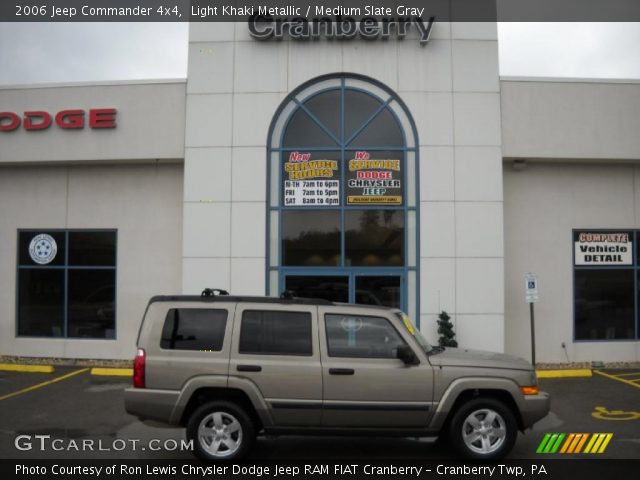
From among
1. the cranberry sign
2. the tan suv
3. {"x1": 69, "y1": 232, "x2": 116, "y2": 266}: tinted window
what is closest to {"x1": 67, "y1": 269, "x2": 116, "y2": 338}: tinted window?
{"x1": 69, "y1": 232, "x2": 116, "y2": 266}: tinted window

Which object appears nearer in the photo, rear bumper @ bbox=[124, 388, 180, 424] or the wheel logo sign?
rear bumper @ bbox=[124, 388, 180, 424]

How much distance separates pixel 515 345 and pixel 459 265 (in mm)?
2622

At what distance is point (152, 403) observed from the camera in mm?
6836

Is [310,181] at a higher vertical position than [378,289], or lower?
higher

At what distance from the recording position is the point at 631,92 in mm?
14242

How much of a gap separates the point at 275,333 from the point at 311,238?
6.77 m

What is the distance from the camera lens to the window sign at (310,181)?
1377cm

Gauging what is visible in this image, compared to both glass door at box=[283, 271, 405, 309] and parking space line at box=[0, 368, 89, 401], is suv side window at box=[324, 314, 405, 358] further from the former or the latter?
parking space line at box=[0, 368, 89, 401]

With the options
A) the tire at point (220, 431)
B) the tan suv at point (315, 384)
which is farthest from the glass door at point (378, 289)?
the tire at point (220, 431)

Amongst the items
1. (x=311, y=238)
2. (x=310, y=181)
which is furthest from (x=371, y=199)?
(x=311, y=238)

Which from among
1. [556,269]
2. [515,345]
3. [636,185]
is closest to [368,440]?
[515,345]

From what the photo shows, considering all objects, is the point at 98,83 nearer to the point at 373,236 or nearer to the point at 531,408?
the point at 373,236

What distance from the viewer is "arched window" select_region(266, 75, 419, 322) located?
44.8 ft

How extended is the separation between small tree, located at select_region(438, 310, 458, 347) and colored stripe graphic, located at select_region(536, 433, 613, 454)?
4444 millimetres
